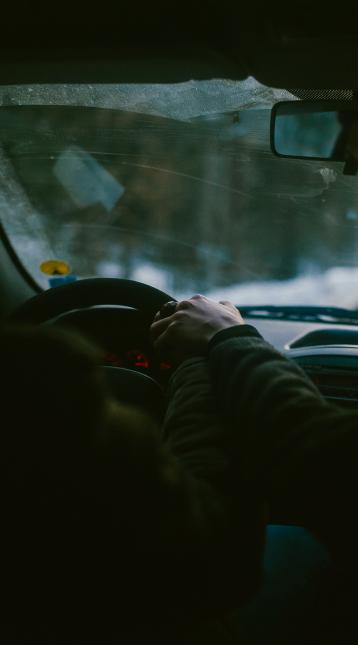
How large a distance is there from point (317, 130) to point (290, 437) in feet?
6.12

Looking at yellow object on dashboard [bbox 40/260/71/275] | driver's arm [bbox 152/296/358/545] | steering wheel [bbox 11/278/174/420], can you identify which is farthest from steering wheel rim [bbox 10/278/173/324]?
yellow object on dashboard [bbox 40/260/71/275]

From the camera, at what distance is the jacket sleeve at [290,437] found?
891mm

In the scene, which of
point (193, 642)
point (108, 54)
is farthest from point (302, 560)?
point (108, 54)

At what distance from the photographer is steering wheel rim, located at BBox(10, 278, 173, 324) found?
2094 millimetres

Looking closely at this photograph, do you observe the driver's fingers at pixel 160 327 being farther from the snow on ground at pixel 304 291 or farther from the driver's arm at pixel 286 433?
the snow on ground at pixel 304 291

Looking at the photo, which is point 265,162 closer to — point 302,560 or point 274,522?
point 274,522

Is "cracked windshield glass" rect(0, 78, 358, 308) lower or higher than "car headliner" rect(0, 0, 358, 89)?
lower

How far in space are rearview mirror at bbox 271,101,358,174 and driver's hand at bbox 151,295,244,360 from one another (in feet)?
3.72

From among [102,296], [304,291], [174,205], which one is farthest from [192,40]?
[174,205]

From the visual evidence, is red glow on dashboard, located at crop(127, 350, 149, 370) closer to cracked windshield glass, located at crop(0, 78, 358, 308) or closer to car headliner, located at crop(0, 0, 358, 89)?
car headliner, located at crop(0, 0, 358, 89)

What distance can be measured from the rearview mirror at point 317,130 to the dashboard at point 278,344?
88 cm

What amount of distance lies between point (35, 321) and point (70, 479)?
1313 millimetres

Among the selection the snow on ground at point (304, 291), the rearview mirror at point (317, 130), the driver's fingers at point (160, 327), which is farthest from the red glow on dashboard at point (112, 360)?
the snow on ground at point (304, 291)

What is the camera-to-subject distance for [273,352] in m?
1.10
